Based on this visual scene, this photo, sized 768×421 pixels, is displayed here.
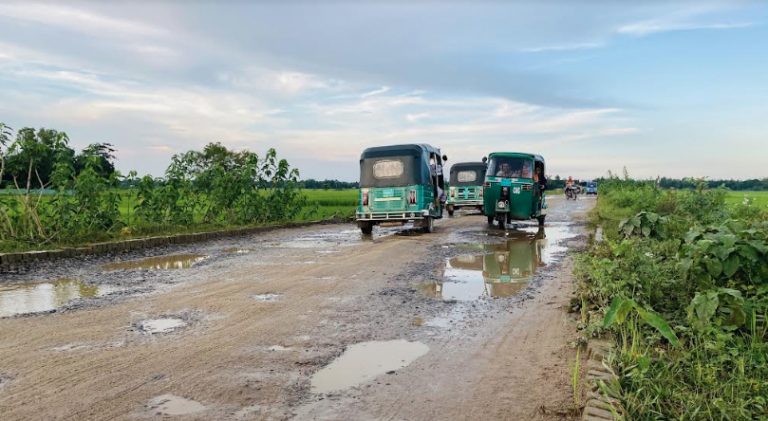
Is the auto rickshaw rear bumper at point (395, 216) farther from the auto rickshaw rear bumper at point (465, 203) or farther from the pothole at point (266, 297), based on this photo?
the auto rickshaw rear bumper at point (465, 203)

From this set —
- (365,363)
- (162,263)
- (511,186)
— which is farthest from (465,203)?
(365,363)

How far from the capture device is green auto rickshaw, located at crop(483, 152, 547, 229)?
1867cm

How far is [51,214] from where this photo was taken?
46.7 feet

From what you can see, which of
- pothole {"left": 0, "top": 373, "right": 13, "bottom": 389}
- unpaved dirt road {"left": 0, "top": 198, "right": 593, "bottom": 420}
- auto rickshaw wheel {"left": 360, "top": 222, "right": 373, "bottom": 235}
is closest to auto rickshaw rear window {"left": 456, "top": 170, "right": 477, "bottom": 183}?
auto rickshaw wheel {"left": 360, "top": 222, "right": 373, "bottom": 235}

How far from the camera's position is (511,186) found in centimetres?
1869

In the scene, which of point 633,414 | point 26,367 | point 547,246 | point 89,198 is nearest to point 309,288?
point 26,367

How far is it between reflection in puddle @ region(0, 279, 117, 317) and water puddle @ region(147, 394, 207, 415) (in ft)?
12.9

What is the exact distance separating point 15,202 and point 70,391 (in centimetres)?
1095

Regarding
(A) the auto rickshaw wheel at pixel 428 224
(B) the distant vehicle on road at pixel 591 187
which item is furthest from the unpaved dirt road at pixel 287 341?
(B) the distant vehicle on road at pixel 591 187

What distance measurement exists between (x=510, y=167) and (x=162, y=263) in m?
11.5

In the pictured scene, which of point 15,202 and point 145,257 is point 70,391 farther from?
point 15,202

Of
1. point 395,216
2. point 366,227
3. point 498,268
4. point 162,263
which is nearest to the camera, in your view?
point 498,268

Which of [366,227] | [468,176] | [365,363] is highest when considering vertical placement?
[468,176]

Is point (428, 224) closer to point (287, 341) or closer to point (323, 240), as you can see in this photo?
point (323, 240)
